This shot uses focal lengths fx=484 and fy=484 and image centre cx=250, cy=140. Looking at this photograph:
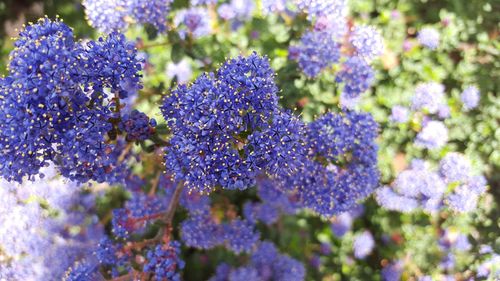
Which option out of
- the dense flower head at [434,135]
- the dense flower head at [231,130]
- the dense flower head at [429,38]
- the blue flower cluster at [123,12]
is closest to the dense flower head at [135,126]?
the dense flower head at [231,130]

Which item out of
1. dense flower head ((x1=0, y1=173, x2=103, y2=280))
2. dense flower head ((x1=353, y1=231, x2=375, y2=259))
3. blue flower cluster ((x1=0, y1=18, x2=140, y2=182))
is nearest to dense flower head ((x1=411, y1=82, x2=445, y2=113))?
dense flower head ((x1=353, y1=231, x2=375, y2=259))

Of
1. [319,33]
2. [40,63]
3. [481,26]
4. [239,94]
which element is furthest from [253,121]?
[481,26]

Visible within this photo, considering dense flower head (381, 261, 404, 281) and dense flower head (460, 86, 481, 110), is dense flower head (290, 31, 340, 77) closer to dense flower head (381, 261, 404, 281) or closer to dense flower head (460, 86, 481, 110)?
dense flower head (460, 86, 481, 110)

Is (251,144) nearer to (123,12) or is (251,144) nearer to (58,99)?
(58,99)

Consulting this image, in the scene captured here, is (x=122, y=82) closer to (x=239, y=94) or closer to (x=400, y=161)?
(x=239, y=94)

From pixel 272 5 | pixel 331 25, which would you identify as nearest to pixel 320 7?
pixel 331 25

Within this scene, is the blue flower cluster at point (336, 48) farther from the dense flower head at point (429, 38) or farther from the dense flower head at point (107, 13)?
the dense flower head at point (107, 13)
